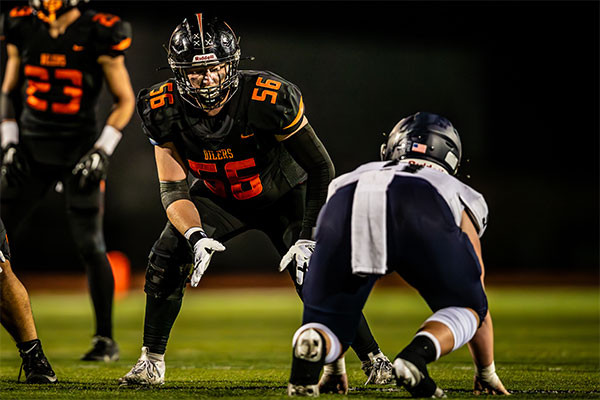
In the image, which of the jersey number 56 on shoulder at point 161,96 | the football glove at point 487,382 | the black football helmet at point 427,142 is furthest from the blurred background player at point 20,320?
the football glove at point 487,382

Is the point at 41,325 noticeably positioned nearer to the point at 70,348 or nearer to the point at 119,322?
the point at 119,322

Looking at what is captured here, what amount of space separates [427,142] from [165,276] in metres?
1.24

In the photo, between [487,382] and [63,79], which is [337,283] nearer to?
[487,382]

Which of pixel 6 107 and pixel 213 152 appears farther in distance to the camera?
pixel 6 107

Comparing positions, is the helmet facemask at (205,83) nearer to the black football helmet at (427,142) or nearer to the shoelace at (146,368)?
the black football helmet at (427,142)

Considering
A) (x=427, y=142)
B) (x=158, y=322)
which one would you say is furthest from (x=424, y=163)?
(x=158, y=322)

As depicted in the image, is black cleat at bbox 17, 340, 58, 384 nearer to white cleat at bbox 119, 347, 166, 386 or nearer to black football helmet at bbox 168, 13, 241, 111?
white cleat at bbox 119, 347, 166, 386

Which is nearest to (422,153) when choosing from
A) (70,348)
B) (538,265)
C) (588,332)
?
(70,348)

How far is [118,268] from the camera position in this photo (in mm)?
12398

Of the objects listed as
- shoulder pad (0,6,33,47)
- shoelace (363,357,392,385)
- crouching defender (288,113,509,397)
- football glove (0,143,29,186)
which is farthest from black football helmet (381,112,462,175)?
shoulder pad (0,6,33,47)

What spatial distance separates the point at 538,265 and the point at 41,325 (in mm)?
9123

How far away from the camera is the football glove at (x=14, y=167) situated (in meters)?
5.02

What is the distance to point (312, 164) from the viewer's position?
3.74m

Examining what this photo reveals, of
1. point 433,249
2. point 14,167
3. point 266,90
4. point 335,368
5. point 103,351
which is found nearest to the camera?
point 433,249
